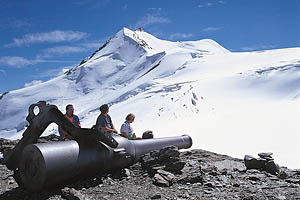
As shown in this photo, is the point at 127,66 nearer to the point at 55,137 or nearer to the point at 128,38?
the point at 128,38

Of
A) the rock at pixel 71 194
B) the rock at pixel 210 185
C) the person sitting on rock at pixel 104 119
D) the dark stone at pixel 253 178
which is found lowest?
the dark stone at pixel 253 178

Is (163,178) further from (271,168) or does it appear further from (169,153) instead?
(271,168)

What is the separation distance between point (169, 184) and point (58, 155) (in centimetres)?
203

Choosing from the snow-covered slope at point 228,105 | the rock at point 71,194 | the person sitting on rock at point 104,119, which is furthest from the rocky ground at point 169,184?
the snow-covered slope at point 228,105

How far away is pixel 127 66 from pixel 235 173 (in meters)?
107

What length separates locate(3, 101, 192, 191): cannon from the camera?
15.8ft

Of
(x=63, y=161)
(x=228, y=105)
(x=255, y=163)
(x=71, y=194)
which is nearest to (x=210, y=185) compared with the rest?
(x=255, y=163)

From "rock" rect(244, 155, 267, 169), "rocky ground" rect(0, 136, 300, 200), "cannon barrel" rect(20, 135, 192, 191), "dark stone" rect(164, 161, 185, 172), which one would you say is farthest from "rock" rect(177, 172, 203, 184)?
"rock" rect(244, 155, 267, 169)

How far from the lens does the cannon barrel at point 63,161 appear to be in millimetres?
4777

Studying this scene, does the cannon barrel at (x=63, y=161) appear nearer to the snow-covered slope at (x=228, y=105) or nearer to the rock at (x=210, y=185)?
the rock at (x=210, y=185)

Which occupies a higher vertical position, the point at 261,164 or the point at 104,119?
the point at 104,119

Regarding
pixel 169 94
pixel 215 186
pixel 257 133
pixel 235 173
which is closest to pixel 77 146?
pixel 215 186

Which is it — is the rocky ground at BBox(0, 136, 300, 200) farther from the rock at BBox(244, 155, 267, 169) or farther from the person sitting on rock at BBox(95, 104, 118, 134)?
the person sitting on rock at BBox(95, 104, 118, 134)

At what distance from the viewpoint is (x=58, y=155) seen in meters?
4.93
